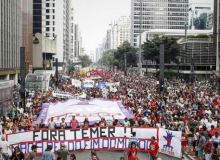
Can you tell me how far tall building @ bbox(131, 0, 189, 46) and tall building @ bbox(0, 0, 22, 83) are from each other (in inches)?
4817

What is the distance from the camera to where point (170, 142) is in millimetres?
14156

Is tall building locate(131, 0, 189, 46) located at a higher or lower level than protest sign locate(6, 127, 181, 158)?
higher

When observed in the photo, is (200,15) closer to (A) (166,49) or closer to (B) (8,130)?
(A) (166,49)

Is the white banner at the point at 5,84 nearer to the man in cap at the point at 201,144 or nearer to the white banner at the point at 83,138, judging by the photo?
the white banner at the point at 83,138

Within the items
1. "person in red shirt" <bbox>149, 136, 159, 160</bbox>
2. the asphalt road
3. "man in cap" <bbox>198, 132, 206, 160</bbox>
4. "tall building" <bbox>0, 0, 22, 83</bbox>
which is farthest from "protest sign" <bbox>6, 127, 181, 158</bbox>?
"tall building" <bbox>0, 0, 22, 83</bbox>

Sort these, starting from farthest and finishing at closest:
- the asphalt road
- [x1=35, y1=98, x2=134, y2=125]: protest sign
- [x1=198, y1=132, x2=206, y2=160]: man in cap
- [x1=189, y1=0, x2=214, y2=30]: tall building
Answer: [x1=189, y1=0, x2=214, y2=30]: tall building → [x1=35, y1=98, x2=134, y2=125]: protest sign → [x1=198, y1=132, x2=206, y2=160]: man in cap → the asphalt road

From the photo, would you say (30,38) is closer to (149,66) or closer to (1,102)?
(1,102)

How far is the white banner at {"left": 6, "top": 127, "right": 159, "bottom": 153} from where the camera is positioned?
1376 cm

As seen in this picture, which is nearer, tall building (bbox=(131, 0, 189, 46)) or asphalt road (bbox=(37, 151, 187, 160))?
asphalt road (bbox=(37, 151, 187, 160))

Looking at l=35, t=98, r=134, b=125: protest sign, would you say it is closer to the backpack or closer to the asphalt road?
the asphalt road

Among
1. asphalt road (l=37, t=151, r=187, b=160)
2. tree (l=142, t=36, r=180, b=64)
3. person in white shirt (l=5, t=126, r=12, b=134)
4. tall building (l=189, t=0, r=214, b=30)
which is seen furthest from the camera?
tall building (l=189, t=0, r=214, b=30)

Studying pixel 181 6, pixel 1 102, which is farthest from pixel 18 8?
pixel 181 6

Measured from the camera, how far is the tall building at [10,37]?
146 ft

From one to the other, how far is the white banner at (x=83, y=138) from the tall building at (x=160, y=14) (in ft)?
529
